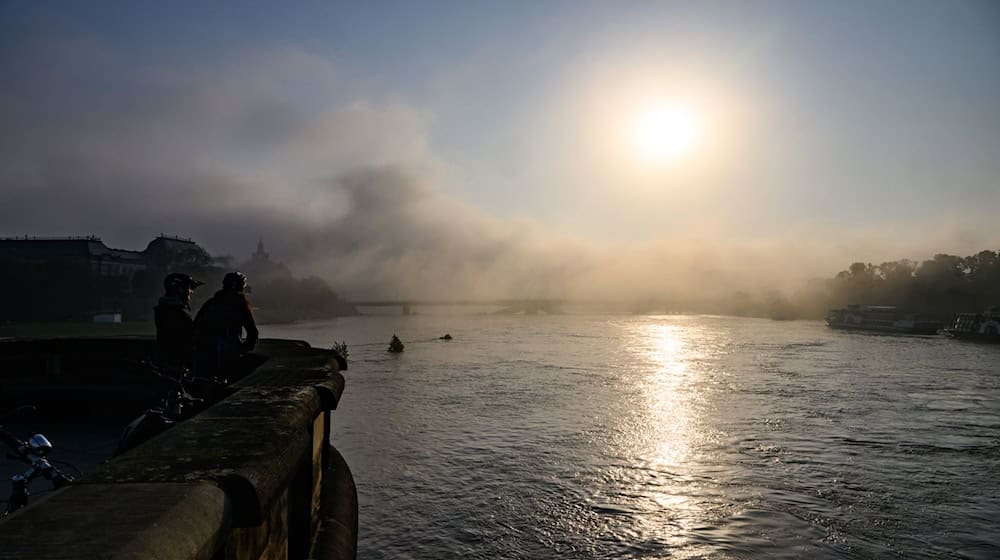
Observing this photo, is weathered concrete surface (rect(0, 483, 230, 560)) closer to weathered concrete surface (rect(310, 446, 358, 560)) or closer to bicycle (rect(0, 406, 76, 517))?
bicycle (rect(0, 406, 76, 517))

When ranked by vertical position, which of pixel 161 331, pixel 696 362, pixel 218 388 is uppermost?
pixel 161 331

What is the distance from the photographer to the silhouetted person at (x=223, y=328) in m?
6.59

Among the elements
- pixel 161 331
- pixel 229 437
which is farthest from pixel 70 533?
pixel 161 331

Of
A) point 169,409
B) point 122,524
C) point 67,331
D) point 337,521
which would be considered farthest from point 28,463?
point 67,331

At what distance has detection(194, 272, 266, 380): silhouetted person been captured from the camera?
6594 mm

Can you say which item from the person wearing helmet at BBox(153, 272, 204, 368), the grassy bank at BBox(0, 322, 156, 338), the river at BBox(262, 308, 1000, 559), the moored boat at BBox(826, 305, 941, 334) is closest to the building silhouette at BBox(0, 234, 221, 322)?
the grassy bank at BBox(0, 322, 156, 338)

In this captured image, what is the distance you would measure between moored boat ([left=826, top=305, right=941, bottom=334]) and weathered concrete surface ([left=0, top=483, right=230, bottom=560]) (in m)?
98.2

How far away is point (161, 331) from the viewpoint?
655 cm

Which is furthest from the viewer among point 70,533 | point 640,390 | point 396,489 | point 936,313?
point 936,313

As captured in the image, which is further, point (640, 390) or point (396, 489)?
point (640, 390)

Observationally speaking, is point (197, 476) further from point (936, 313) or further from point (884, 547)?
point (936, 313)

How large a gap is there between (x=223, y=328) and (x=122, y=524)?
5.15m

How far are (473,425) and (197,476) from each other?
1657 cm

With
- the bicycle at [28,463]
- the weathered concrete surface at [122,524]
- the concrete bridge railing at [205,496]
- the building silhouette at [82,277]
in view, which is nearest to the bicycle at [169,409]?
the concrete bridge railing at [205,496]
